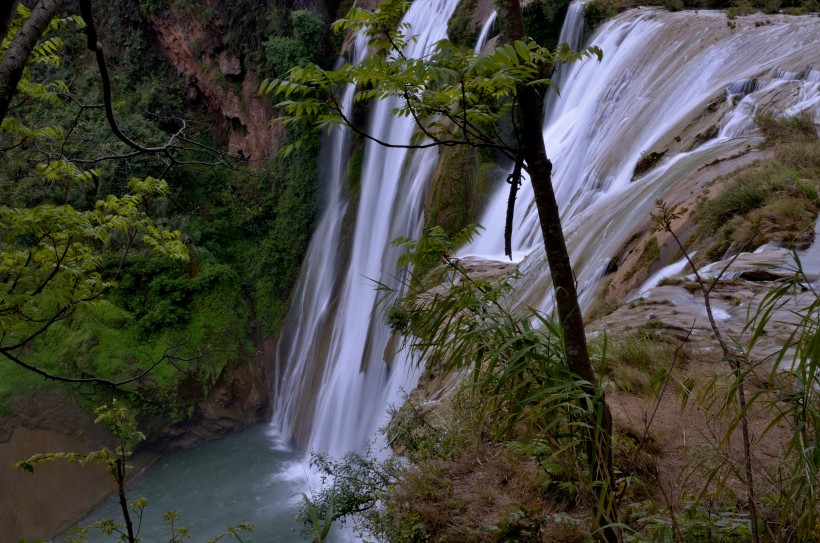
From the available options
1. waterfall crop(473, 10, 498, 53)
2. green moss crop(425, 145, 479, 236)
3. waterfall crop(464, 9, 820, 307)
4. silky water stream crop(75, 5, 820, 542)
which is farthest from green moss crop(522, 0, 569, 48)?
green moss crop(425, 145, 479, 236)

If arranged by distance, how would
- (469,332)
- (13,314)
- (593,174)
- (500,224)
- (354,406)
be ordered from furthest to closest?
(354,406), (500,224), (593,174), (13,314), (469,332)

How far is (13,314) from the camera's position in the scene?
3717 millimetres

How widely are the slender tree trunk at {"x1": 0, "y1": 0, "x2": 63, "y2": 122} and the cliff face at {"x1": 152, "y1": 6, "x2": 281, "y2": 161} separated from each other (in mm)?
18558

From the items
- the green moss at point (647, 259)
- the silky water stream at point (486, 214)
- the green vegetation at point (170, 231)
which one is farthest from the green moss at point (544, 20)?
the green moss at point (647, 259)

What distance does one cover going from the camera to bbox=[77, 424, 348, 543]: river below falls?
11.6 meters

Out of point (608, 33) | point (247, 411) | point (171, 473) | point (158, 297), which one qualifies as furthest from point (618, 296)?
point (158, 297)

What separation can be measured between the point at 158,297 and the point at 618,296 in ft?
48.4

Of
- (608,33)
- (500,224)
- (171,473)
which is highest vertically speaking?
(608,33)

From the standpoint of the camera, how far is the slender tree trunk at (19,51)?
2.37m

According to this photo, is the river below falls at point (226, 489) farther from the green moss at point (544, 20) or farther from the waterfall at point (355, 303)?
the green moss at point (544, 20)

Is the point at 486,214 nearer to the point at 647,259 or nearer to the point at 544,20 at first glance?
the point at 544,20

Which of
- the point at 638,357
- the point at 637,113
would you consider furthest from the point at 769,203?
the point at 637,113

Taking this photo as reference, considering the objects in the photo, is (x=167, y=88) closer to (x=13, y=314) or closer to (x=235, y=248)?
(x=235, y=248)

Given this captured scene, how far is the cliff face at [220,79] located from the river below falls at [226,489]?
9.90 m
